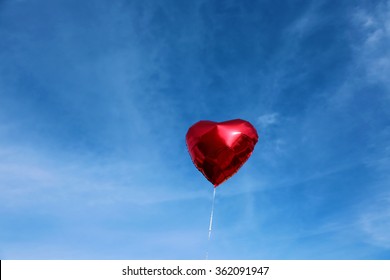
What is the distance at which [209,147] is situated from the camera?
43.0 ft

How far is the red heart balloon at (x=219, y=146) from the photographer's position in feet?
43.1

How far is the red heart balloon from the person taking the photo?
1314 cm

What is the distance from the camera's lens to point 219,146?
13.1 m
